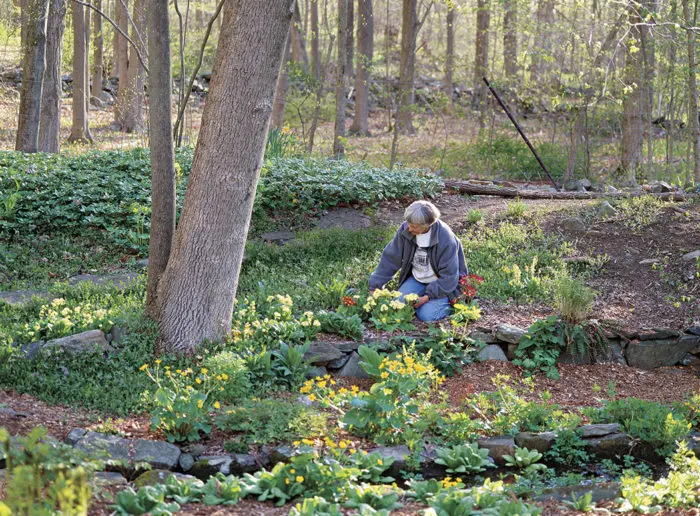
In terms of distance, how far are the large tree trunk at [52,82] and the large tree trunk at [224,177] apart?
787 cm

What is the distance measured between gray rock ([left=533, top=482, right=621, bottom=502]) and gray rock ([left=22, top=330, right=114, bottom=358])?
3.41 meters

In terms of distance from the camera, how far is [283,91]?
17.9 m

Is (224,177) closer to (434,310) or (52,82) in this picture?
(434,310)

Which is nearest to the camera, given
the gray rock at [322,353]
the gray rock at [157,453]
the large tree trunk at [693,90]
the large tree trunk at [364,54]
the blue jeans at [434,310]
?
the gray rock at [157,453]

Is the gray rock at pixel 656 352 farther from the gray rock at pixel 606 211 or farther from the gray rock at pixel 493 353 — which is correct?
the gray rock at pixel 606 211

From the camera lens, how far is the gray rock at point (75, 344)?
17.8ft

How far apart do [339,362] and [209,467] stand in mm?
1956

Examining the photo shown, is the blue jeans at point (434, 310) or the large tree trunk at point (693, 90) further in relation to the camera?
the large tree trunk at point (693, 90)

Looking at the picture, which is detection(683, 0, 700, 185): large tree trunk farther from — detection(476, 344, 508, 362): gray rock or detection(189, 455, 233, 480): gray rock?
detection(189, 455, 233, 480): gray rock

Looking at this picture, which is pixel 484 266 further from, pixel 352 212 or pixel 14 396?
pixel 14 396

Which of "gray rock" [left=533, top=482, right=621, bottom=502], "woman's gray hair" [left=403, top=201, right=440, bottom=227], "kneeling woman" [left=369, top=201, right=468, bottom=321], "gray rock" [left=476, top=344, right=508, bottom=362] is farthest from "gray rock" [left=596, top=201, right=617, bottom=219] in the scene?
"gray rock" [left=533, top=482, right=621, bottom=502]

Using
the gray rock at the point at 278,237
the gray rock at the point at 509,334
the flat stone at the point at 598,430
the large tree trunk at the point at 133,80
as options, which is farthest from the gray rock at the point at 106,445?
the large tree trunk at the point at 133,80

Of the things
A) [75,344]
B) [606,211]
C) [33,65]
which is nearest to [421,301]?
[75,344]

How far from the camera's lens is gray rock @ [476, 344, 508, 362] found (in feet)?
20.6
